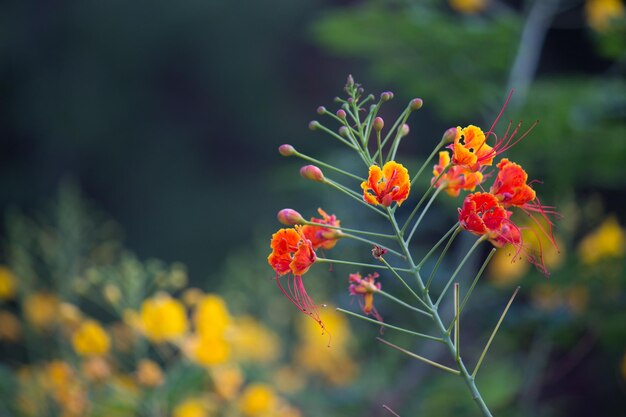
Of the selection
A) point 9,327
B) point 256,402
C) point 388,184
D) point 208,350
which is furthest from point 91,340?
point 388,184

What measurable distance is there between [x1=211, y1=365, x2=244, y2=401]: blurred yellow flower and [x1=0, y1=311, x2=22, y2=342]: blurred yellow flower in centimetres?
81

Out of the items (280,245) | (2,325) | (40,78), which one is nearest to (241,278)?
(2,325)

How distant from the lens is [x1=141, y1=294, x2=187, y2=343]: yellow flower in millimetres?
1462

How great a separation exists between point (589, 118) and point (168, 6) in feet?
12.4

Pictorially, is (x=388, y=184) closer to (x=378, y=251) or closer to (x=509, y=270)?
(x=378, y=251)

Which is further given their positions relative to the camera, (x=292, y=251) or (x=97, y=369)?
(x=97, y=369)

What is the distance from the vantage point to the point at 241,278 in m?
2.29

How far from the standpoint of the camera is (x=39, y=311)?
6.45 feet

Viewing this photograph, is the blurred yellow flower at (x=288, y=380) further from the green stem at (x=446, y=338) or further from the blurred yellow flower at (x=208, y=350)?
the green stem at (x=446, y=338)

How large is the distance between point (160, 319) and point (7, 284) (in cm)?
78

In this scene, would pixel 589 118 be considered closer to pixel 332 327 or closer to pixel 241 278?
pixel 332 327

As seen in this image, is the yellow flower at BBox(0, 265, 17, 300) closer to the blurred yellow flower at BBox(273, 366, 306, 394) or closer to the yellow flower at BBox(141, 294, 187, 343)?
the yellow flower at BBox(141, 294, 187, 343)

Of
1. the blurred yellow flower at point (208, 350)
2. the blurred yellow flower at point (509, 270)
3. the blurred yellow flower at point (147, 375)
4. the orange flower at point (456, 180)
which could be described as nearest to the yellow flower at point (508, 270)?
the blurred yellow flower at point (509, 270)

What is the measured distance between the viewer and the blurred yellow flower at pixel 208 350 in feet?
4.82
